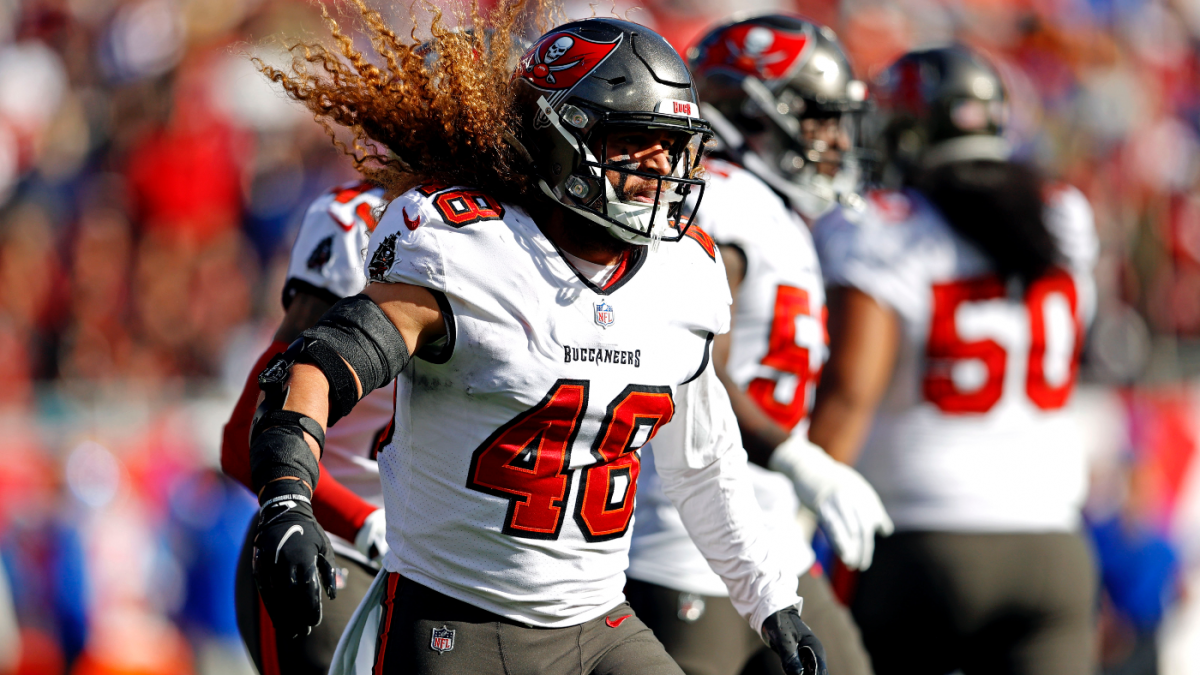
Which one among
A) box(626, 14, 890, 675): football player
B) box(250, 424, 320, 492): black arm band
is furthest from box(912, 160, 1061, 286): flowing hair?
box(250, 424, 320, 492): black arm band

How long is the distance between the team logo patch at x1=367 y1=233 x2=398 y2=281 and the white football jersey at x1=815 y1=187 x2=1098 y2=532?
216 centimetres

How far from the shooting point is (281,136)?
9.41 metres

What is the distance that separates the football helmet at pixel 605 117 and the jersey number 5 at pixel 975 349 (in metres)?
1.71

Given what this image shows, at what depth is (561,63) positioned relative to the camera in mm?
2617

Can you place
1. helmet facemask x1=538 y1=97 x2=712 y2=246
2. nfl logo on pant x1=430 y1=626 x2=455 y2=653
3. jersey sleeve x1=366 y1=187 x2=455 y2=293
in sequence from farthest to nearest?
helmet facemask x1=538 y1=97 x2=712 y2=246, nfl logo on pant x1=430 y1=626 x2=455 y2=653, jersey sleeve x1=366 y1=187 x2=455 y2=293

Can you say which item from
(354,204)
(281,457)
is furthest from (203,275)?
(281,457)

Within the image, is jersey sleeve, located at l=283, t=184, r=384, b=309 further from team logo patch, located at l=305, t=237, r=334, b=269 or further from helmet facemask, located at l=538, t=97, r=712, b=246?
helmet facemask, located at l=538, t=97, r=712, b=246

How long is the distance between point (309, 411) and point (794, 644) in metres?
1.20

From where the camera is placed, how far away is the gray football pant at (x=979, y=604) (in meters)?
3.96

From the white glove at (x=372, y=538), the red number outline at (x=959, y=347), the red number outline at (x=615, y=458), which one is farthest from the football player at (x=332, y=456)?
the red number outline at (x=959, y=347)

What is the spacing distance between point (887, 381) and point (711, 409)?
160cm

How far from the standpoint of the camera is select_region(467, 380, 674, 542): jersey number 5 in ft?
7.88

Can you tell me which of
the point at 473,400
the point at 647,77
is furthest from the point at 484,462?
the point at 647,77

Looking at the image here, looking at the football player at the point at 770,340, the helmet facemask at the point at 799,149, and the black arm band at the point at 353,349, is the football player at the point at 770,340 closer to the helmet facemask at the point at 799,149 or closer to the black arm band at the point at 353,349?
the helmet facemask at the point at 799,149
